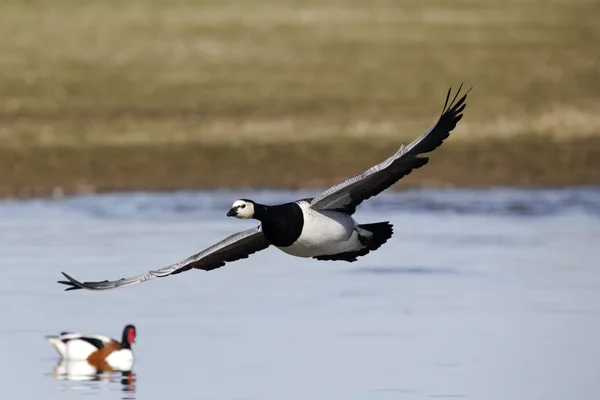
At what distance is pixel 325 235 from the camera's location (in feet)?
37.8

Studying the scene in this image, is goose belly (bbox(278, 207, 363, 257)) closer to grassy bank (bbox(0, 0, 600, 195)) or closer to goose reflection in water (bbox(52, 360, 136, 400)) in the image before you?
goose reflection in water (bbox(52, 360, 136, 400))

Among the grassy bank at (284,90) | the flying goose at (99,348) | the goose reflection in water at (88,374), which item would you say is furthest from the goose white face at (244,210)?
the grassy bank at (284,90)

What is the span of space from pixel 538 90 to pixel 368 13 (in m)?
6.38

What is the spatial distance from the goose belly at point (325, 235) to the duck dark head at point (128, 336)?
2169 mm

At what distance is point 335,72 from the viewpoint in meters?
28.4

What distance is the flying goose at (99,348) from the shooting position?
42.5 feet

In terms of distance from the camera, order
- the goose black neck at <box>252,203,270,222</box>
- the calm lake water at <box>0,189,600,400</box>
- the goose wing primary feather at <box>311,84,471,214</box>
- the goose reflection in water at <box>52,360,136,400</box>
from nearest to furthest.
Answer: the goose wing primary feather at <box>311,84,471,214</box> < the goose black neck at <box>252,203,270,222</box> < the calm lake water at <box>0,189,600,400</box> < the goose reflection in water at <box>52,360,136,400</box>

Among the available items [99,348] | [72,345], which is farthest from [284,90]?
[72,345]

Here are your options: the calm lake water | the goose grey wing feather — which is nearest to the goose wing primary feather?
the goose grey wing feather

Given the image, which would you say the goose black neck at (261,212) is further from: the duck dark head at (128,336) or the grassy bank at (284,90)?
the grassy bank at (284,90)

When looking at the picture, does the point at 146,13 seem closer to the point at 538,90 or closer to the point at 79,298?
the point at 538,90

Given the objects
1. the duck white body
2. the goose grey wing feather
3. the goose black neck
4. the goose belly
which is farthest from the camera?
the duck white body

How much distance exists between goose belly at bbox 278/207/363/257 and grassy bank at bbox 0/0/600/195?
11580 millimetres

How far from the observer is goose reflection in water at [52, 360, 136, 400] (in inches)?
498
